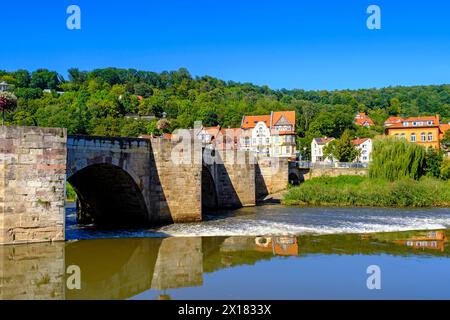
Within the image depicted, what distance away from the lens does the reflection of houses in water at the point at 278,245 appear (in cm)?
1625

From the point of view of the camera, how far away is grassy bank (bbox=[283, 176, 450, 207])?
1375 inches

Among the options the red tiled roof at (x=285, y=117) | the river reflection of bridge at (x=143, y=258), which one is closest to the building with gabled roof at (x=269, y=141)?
the red tiled roof at (x=285, y=117)

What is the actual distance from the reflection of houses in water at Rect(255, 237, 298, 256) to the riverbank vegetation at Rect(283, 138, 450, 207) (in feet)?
59.7

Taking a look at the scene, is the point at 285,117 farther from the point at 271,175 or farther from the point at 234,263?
the point at 234,263

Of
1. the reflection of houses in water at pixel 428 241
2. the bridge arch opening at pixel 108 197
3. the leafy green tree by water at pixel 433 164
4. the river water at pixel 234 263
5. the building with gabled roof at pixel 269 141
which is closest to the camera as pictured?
the river water at pixel 234 263

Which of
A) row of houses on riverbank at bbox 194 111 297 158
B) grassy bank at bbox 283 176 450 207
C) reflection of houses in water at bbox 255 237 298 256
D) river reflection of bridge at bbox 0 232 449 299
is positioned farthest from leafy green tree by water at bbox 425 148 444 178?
row of houses on riverbank at bbox 194 111 297 158

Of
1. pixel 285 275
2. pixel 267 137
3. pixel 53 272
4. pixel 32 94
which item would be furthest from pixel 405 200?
pixel 32 94

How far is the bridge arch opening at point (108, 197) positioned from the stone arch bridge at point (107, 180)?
46mm

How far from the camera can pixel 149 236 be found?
1933 centimetres

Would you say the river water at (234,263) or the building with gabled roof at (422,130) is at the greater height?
the building with gabled roof at (422,130)

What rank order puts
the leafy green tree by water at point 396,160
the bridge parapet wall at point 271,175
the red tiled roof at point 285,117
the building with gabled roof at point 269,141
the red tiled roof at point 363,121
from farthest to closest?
the red tiled roof at point 363,121 < the red tiled roof at point 285,117 < the building with gabled roof at point 269,141 < the bridge parapet wall at point 271,175 < the leafy green tree by water at point 396,160

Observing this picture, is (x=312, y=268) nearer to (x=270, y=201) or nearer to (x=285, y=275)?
(x=285, y=275)

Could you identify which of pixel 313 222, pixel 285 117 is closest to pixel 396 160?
pixel 313 222

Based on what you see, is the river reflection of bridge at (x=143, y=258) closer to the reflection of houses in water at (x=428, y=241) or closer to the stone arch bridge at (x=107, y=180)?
→ the reflection of houses in water at (x=428, y=241)
